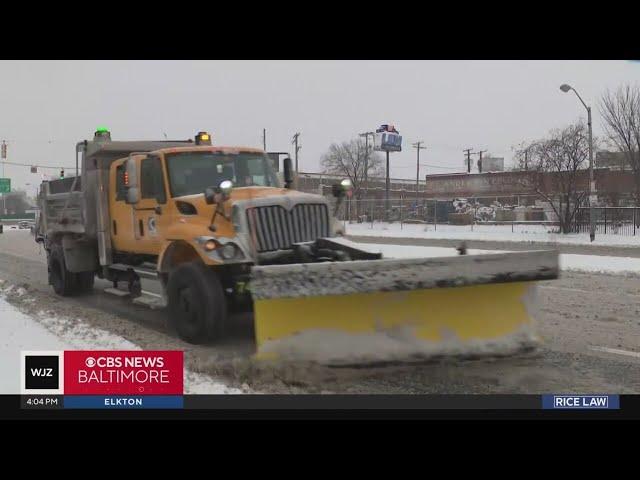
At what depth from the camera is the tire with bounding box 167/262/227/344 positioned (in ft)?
20.4

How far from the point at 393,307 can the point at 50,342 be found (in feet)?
9.20

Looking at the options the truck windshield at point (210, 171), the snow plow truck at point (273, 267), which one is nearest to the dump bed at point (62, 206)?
the snow plow truck at point (273, 267)

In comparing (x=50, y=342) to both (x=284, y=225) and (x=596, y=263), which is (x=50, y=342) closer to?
(x=284, y=225)

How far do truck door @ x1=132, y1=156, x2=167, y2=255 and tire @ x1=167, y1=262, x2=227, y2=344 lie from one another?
1051 millimetres

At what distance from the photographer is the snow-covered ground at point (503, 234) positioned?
2280 cm

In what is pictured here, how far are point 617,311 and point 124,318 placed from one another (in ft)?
21.1

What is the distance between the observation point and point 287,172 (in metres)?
7.79

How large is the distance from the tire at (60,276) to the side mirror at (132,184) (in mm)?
2834

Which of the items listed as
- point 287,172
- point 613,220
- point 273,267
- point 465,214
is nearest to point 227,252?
point 273,267

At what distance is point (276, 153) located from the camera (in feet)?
25.0

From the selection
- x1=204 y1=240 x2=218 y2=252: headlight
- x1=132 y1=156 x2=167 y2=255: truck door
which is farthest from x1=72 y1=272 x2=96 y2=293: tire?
x1=204 y1=240 x2=218 y2=252: headlight

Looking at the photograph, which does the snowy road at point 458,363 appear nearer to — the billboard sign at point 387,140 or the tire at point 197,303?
the tire at point 197,303

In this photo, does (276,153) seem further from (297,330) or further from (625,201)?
(625,201)

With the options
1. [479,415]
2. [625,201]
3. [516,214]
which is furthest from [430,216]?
[479,415]
